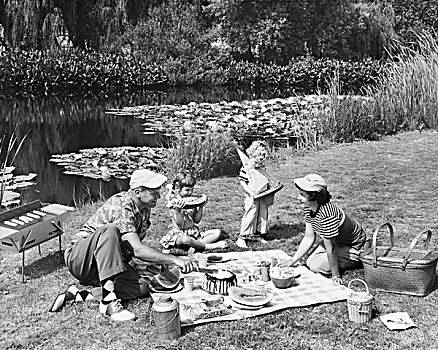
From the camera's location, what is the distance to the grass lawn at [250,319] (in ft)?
11.7

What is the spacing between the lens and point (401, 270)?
13.3ft

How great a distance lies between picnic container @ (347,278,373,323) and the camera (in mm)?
3693

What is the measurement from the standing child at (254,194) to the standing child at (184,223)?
243 mm

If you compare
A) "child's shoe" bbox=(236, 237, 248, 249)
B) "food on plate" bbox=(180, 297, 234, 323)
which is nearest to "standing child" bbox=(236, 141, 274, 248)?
"child's shoe" bbox=(236, 237, 248, 249)

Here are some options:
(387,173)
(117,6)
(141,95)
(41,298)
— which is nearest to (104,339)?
(41,298)

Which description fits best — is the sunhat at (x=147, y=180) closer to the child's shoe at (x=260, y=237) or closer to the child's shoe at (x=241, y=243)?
the child's shoe at (x=241, y=243)

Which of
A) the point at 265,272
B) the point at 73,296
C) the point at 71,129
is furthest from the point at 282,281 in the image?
the point at 71,129

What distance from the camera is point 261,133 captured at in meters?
12.4

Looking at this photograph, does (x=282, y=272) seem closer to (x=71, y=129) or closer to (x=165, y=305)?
(x=165, y=305)

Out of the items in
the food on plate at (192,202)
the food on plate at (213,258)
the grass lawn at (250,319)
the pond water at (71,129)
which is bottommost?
the pond water at (71,129)

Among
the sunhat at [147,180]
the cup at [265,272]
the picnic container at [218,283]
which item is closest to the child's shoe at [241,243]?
the cup at [265,272]

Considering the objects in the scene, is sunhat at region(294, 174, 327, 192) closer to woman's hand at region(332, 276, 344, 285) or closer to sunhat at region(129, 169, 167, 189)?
woman's hand at region(332, 276, 344, 285)

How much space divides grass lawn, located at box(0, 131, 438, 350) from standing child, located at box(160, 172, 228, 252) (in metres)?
0.22

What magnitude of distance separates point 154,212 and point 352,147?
4.53 metres
